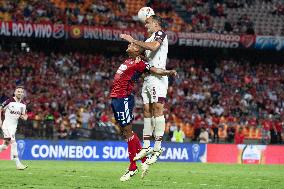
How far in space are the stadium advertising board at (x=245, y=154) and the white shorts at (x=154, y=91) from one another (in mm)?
18591

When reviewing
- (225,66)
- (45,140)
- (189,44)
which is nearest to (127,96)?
(45,140)

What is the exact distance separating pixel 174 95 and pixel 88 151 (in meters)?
11.1

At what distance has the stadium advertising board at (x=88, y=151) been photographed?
29.0 meters

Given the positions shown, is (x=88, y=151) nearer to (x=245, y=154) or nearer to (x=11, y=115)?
(x=245, y=154)

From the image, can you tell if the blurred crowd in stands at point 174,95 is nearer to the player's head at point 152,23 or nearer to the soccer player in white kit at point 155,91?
the soccer player in white kit at point 155,91

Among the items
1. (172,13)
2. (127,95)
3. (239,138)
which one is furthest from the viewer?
(172,13)

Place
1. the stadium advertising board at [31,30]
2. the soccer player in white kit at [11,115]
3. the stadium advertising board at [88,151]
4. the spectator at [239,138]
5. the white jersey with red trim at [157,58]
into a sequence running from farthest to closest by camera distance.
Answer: the stadium advertising board at [31,30] < the spectator at [239,138] < the stadium advertising board at [88,151] < the soccer player in white kit at [11,115] < the white jersey with red trim at [157,58]

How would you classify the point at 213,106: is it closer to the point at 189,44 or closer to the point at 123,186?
the point at 189,44

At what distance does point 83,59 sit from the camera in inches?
1689


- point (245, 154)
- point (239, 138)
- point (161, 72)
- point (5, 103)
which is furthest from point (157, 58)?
point (239, 138)

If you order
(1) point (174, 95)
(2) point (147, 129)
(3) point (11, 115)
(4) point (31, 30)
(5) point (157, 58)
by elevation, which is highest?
(4) point (31, 30)

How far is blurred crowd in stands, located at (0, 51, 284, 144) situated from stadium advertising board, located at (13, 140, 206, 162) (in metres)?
0.49

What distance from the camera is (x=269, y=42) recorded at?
46.8 meters

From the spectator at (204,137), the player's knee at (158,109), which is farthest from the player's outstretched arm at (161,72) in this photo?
the spectator at (204,137)
